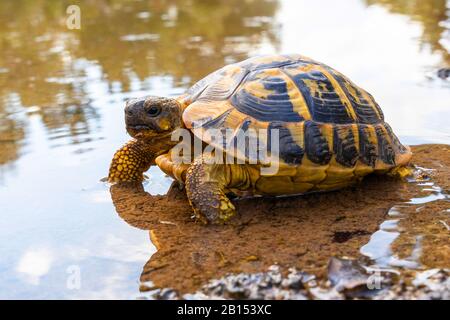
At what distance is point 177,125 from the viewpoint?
4266 millimetres

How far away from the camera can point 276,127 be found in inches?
155

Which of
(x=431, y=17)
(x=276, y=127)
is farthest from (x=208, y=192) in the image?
(x=431, y=17)

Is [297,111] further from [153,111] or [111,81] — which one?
[111,81]

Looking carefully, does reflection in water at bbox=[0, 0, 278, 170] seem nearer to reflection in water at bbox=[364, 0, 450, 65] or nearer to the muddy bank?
the muddy bank

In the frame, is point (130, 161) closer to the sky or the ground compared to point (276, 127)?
closer to the ground

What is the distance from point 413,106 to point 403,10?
8.26 meters

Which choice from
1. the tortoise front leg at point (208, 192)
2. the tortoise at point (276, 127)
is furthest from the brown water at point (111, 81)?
the tortoise at point (276, 127)

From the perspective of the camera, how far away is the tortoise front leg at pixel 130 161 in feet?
15.6

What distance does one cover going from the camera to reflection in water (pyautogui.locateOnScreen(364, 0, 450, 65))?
9.43 m

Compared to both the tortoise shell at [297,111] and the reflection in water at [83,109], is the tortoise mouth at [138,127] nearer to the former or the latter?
the tortoise shell at [297,111]

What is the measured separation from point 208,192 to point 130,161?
1.14 m

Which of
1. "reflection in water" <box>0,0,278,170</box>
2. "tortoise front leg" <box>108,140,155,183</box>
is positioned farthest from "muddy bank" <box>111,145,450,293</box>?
"reflection in water" <box>0,0,278,170</box>

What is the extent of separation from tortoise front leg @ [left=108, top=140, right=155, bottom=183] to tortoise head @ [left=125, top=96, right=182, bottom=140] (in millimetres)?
498
